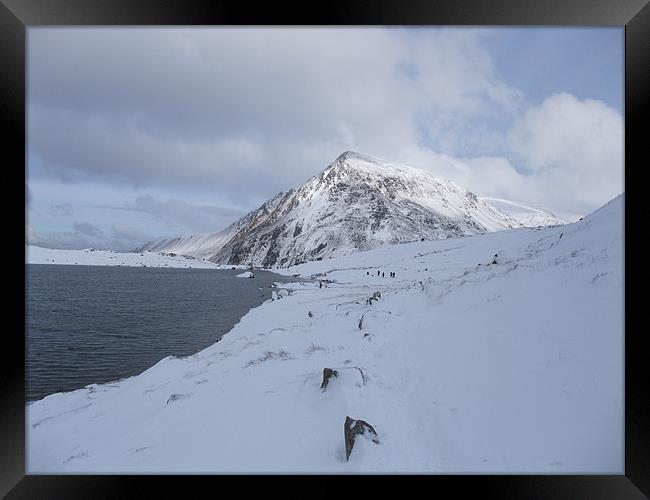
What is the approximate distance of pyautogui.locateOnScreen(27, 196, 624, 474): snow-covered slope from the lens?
4.34 meters

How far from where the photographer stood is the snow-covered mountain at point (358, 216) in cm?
13538

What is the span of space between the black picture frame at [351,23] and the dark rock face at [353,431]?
1.66ft

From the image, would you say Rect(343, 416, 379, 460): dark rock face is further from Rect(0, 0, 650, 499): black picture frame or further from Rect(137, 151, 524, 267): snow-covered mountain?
Rect(137, 151, 524, 267): snow-covered mountain

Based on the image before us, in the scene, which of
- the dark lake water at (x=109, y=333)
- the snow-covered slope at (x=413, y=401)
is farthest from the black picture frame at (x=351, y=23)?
the dark lake water at (x=109, y=333)

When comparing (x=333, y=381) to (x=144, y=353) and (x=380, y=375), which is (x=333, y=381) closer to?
(x=380, y=375)

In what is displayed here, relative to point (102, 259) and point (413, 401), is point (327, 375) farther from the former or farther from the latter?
point (102, 259)

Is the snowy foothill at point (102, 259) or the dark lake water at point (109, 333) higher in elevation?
the snowy foothill at point (102, 259)

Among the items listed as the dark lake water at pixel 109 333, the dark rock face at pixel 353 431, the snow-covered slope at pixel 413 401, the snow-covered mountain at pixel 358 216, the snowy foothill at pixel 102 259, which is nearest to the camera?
the dark rock face at pixel 353 431

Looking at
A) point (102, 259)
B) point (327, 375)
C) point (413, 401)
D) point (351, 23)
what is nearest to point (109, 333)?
point (327, 375)

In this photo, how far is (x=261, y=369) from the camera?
771 cm

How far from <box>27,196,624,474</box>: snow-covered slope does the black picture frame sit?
188 millimetres

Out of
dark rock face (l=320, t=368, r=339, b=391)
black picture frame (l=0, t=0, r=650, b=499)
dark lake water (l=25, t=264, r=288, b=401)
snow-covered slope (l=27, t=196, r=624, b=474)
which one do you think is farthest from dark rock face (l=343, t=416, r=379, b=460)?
dark lake water (l=25, t=264, r=288, b=401)

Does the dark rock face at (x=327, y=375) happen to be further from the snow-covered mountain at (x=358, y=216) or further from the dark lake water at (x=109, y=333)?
the snow-covered mountain at (x=358, y=216)

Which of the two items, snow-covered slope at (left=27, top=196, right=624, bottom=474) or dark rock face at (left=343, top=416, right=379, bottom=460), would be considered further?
snow-covered slope at (left=27, top=196, right=624, bottom=474)
